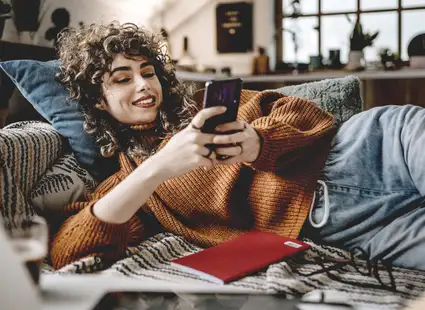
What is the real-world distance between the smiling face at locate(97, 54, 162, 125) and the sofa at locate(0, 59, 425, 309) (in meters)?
0.12

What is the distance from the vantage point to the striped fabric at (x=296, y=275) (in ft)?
2.40

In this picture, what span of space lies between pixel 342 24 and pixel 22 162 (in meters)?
3.13

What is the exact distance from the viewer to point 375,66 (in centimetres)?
337

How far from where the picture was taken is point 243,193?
3.51 feet

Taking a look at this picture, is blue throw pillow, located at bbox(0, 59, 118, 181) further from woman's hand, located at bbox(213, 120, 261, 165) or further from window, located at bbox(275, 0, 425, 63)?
window, located at bbox(275, 0, 425, 63)

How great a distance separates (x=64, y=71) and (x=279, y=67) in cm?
270

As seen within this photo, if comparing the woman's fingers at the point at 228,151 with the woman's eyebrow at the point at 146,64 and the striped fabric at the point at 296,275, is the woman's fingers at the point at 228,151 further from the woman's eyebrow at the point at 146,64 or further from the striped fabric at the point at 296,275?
the woman's eyebrow at the point at 146,64

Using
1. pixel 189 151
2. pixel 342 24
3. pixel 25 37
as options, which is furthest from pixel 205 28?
pixel 189 151

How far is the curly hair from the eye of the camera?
43.1 inches

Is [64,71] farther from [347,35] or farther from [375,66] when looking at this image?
[347,35]

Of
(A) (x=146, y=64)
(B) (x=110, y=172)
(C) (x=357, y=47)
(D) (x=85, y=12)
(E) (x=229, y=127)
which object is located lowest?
(B) (x=110, y=172)

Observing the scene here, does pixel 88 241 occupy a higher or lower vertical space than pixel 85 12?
lower

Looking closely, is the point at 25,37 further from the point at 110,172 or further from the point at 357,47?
the point at 357,47

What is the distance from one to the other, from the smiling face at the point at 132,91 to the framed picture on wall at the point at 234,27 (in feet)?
9.19
